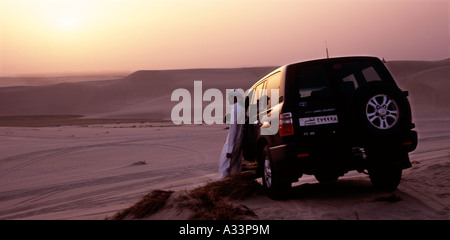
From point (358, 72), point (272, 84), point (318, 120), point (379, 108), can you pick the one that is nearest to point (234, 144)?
point (272, 84)

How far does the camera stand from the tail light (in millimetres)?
6996

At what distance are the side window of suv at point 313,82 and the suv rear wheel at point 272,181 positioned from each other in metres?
1.09

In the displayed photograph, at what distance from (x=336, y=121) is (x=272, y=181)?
4.25ft

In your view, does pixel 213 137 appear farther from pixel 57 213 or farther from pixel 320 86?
pixel 320 86

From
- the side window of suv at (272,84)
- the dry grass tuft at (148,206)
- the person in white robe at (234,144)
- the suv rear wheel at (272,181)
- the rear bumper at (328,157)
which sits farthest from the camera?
the person in white robe at (234,144)

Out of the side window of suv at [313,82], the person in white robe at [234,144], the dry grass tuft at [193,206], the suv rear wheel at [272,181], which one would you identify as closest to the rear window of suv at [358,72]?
the side window of suv at [313,82]

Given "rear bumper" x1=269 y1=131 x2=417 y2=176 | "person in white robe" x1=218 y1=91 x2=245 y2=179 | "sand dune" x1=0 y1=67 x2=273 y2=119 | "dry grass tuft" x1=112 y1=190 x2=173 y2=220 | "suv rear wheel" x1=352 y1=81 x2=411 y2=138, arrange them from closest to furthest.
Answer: "suv rear wheel" x1=352 y1=81 x2=411 y2=138
"dry grass tuft" x1=112 y1=190 x2=173 y2=220
"rear bumper" x1=269 y1=131 x2=417 y2=176
"person in white robe" x1=218 y1=91 x2=245 y2=179
"sand dune" x1=0 y1=67 x2=273 y2=119

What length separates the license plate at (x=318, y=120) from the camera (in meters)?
7.00

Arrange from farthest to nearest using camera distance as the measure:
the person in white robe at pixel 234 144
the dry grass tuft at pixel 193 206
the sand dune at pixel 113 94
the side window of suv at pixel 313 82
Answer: the sand dune at pixel 113 94, the person in white robe at pixel 234 144, the side window of suv at pixel 313 82, the dry grass tuft at pixel 193 206

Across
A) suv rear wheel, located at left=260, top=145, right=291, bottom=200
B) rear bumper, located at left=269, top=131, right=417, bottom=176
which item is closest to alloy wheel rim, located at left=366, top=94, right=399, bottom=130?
rear bumper, located at left=269, top=131, right=417, bottom=176

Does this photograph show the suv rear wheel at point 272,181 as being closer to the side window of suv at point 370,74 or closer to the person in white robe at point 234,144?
the person in white robe at point 234,144

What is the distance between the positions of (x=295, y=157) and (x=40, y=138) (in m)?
20.2

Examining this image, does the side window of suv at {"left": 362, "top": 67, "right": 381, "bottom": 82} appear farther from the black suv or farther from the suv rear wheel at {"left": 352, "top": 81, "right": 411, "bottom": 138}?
the suv rear wheel at {"left": 352, "top": 81, "right": 411, "bottom": 138}

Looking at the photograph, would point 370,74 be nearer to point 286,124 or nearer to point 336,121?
point 336,121
